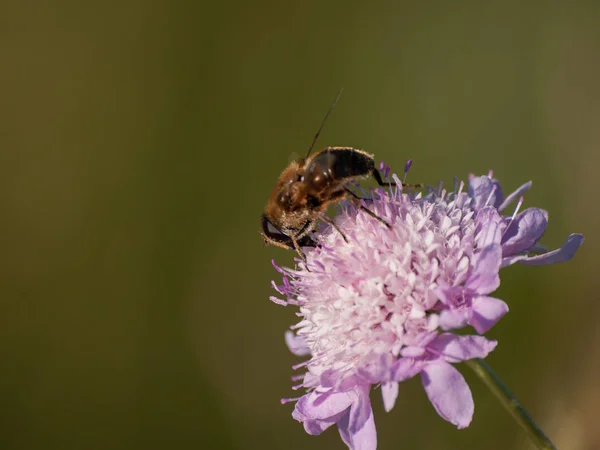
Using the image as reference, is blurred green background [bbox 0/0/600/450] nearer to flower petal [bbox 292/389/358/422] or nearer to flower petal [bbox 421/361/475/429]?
flower petal [bbox 292/389/358/422]

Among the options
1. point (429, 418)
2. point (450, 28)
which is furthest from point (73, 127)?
point (429, 418)

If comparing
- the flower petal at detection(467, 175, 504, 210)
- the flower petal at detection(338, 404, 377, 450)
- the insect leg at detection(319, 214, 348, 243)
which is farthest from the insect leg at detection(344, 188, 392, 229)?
the flower petal at detection(338, 404, 377, 450)

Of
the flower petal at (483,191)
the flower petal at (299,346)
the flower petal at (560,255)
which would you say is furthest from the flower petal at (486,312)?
the flower petal at (299,346)

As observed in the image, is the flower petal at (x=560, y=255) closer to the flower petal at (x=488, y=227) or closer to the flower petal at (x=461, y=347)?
the flower petal at (x=488, y=227)

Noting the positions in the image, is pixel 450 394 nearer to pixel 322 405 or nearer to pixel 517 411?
pixel 517 411

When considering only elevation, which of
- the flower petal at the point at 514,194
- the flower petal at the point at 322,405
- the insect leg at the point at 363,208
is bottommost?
the flower petal at the point at 322,405

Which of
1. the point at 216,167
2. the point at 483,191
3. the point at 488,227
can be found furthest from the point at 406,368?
the point at 216,167
